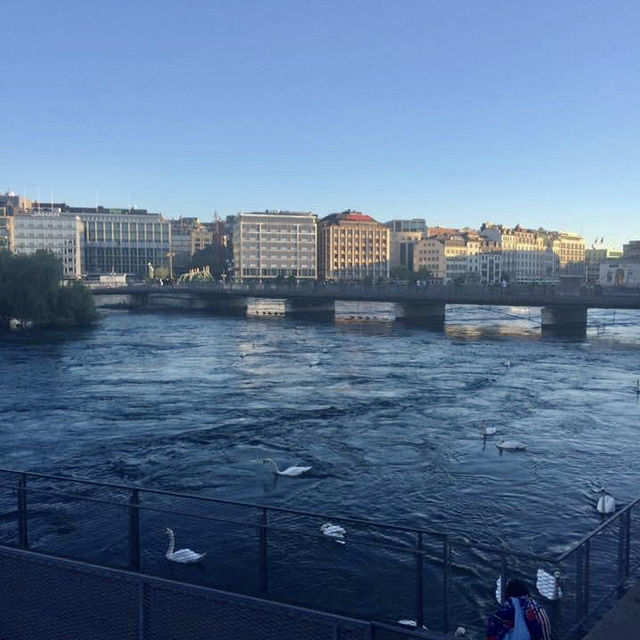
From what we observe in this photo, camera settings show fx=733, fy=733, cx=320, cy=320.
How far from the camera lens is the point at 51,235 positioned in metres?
192

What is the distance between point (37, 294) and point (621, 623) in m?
65.8

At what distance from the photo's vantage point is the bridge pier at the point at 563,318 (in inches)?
2704

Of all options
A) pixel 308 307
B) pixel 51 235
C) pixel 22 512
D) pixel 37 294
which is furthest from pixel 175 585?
pixel 51 235

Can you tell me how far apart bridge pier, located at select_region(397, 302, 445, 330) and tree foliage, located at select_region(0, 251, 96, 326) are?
34365 millimetres

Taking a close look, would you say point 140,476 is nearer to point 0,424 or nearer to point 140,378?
point 0,424

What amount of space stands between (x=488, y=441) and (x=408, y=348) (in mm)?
31168

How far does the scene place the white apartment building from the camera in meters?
190

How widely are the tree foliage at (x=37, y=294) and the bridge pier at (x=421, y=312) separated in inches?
1353

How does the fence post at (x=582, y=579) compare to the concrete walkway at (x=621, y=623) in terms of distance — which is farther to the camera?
the fence post at (x=582, y=579)

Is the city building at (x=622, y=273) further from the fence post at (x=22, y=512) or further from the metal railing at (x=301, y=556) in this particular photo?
the fence post at (x=22, y=512)

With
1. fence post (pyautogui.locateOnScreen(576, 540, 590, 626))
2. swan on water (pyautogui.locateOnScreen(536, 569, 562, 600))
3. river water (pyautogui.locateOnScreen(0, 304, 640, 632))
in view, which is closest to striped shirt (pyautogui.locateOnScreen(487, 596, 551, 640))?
fence post (pyautogui.locateOnScreen(576, 540, 590, 626))

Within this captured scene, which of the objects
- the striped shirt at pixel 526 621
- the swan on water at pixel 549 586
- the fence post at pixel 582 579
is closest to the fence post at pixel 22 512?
the striped shirt at pixel 526 621

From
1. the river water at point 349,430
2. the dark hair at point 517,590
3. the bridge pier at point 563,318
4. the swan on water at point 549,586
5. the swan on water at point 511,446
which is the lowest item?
the river water at point 349,430

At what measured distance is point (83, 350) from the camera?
168 feet
